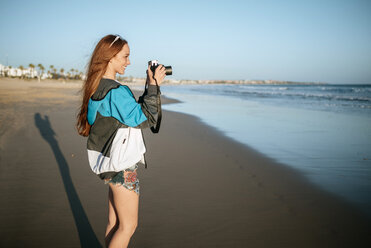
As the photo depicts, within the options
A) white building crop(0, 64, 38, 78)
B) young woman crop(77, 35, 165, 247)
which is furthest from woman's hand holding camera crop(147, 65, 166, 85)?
white building crop(0, 64, 38, 78)

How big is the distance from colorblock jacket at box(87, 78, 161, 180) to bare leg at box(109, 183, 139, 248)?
0.13 m

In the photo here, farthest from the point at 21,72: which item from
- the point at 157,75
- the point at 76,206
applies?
the point at 157,75

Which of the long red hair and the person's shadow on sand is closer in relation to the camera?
the long red hair

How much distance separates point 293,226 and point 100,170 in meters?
2.26

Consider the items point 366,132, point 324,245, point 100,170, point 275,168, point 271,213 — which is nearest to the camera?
point 100,170

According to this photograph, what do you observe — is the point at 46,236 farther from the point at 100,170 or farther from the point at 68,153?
the point at 68,153

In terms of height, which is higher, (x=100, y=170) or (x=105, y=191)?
(x=100, y=170)

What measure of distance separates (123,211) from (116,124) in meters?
0.57

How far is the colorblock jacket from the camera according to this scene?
144cm

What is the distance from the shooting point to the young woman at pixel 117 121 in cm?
145

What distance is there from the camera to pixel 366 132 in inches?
307

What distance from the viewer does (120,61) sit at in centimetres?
162

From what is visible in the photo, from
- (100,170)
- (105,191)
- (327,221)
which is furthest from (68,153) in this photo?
(327,221)

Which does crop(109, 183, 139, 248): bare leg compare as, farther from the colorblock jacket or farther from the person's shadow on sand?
the person's shadow on sand
